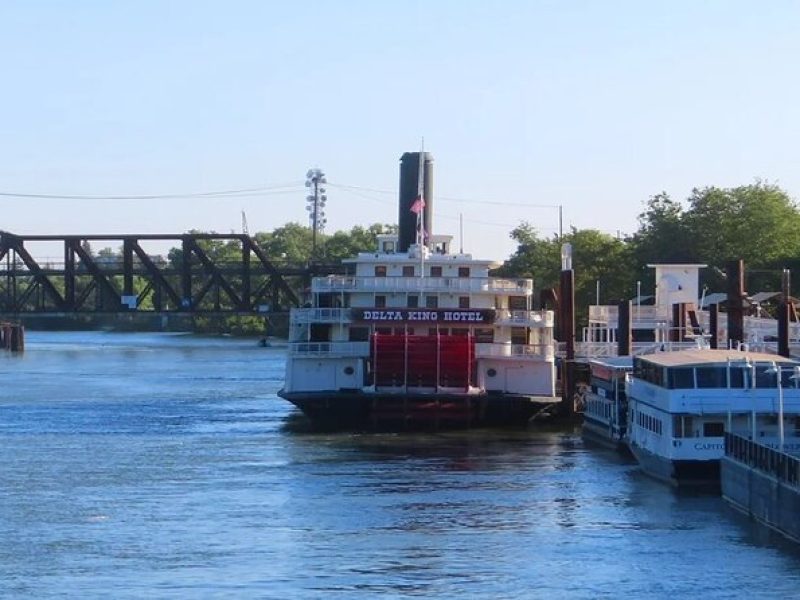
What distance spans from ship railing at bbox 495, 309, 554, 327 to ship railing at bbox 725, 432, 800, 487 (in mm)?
27584

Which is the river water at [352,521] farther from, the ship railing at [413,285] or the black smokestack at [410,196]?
the black smokestack at [410,196]

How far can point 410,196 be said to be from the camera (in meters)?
94.8

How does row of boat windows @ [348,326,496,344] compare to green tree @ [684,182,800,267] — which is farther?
green tree @ [684,182,800,267]

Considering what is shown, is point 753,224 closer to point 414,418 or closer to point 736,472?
point 414,418

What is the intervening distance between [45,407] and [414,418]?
2478 cm

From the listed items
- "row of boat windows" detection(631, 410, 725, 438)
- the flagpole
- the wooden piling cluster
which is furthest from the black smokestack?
the wooden piling cluster

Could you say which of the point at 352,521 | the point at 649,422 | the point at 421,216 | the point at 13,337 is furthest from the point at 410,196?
the point at 13,337

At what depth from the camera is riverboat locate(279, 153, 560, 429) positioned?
76188 mm

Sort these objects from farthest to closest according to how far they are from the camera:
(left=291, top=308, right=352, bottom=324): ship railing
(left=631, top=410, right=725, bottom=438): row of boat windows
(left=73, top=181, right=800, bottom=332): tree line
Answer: (left=73, top=181, right=800, bottom=332): tree line → (left=291, top=308, right=352, bottom=324): ship railing → (left=631, top=410, right=725, bottom=438): row of boat windows

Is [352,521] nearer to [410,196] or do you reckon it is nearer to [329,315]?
[329,315]

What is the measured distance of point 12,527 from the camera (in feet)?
159

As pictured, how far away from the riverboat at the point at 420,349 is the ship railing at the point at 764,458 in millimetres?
25170

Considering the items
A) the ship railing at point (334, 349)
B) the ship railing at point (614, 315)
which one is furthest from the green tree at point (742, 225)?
the ship railing at point (334, 349)

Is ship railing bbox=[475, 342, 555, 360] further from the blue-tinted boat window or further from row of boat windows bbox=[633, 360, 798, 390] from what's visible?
the blue-tinted boat window
